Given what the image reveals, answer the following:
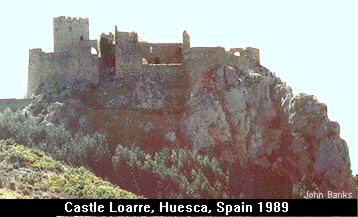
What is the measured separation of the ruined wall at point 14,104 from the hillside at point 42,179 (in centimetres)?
898

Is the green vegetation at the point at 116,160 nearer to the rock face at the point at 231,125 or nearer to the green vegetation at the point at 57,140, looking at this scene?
the green vegetation at the point at 57,140

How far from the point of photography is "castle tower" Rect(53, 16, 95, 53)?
90.6 meters

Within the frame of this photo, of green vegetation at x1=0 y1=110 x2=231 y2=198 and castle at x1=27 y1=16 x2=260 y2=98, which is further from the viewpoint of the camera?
castle at x1=27 y1=16 x2=260 y2=98

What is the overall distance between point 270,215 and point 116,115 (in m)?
35.3

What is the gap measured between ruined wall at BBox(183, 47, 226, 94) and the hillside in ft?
55.5

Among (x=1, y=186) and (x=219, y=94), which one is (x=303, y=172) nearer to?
(x=219, y=94)

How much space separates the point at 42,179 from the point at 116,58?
22.6 meters

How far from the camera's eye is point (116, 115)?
87688mm

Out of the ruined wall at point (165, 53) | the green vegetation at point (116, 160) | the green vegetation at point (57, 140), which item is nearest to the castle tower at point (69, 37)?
the ruined wall at point (165, 53)

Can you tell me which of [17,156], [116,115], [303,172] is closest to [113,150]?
[116,115]

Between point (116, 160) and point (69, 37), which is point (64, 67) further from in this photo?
point (116, 160)

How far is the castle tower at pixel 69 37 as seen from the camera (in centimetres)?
9062
